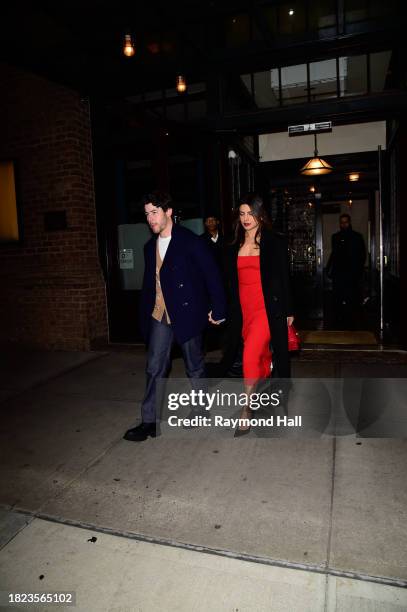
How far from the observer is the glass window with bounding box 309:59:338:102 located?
234 inches

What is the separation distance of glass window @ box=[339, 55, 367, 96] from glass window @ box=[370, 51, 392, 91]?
185mm

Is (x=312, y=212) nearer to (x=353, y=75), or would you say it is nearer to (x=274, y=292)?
(x=353, y=75)

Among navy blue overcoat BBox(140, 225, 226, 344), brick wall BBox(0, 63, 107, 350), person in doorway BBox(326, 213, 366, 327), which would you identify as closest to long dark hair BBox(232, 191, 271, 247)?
navy blue overcoat BBox(140, 225, 226, 344)

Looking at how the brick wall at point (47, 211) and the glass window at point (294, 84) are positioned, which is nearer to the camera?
the glass window at point (294, 84)

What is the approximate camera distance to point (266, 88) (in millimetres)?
6273

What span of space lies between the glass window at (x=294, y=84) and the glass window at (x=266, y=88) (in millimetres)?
110

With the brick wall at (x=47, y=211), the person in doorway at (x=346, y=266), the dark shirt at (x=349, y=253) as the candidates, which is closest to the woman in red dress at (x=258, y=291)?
the brick wall at (x=47, y=211)

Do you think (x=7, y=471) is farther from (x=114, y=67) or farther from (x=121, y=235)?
(x=114, y=67)

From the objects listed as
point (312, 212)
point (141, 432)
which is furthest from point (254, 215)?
point (312, 212)

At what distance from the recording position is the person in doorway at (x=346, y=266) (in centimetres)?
872

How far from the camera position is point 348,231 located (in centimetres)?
874

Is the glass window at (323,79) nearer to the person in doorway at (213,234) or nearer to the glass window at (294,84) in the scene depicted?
the glass window at (294,84)

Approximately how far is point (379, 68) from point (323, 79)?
84 centimetres

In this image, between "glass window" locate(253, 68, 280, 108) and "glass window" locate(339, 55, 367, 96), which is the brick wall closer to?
"glass window" locate(253, 68, 280, 108)
